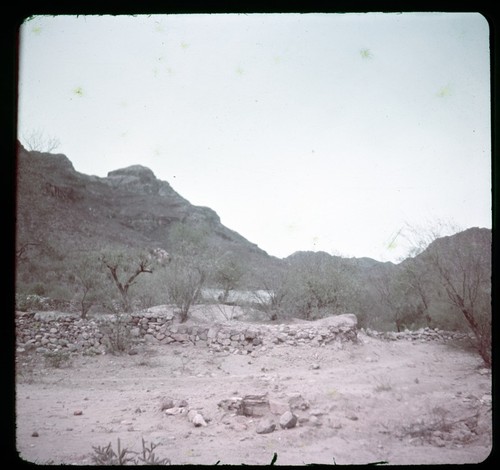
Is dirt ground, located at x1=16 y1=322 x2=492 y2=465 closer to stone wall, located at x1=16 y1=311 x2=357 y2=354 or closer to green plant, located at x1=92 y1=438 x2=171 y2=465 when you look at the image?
green plant, located at x1=92 y1=438 x2=171 y2=465

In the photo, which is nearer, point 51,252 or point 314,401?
point 314,401

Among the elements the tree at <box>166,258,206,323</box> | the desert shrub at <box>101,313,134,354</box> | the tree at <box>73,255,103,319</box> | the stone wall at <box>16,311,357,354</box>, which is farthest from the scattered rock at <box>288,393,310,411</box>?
the tree at <box>73,255,103,319</box>

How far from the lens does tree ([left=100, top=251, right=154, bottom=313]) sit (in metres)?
11.3

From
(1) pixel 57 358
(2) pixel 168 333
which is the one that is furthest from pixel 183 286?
(1) pixel 57 358

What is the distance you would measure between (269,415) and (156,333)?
5.76m

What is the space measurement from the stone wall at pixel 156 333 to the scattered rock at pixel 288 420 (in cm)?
466

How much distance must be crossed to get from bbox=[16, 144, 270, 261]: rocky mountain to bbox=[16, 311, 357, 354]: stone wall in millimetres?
3492

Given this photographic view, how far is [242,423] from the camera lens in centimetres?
434

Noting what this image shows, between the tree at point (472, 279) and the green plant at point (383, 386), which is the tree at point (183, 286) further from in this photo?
the tree at point (472, 279)

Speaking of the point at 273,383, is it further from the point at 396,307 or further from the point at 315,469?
the point at 396,307

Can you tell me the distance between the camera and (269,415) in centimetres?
450
